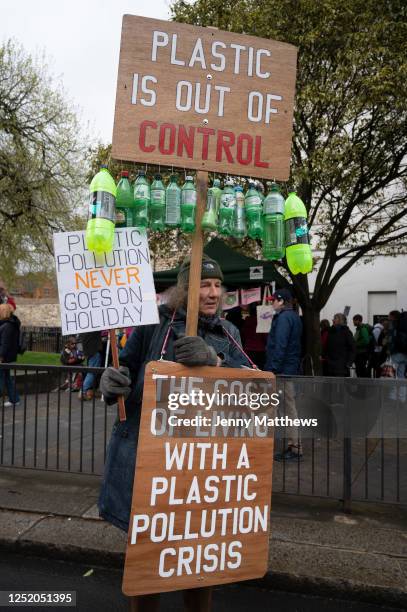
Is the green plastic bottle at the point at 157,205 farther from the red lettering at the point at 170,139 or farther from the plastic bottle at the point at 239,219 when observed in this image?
the plastic bottle at the point at 239,219

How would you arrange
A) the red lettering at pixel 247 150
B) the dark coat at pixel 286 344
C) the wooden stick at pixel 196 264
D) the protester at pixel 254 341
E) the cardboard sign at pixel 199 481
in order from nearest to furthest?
the cardboard sign at pixel 199 481 → the wooden stick at pixel 196 264 → the red lettering at pixel 247 150 → the dark coat at pixel 286 344 → the protester at pixel 254 341

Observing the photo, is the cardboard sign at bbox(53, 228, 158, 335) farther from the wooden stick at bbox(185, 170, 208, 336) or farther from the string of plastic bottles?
the wooden stick at bbox(185, 170, 208, 336)

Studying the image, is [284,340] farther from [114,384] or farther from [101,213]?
[101,213]

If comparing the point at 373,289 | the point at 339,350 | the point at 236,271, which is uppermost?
the point at 373,289

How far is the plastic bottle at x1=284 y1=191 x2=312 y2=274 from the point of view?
99.1 inches

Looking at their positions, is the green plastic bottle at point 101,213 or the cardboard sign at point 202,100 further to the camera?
the cardboard sign at point 202,100

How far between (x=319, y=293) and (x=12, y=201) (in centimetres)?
1155

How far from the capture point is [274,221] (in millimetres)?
2555

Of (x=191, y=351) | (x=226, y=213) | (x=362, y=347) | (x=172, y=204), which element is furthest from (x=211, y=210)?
(x=362, y=347)

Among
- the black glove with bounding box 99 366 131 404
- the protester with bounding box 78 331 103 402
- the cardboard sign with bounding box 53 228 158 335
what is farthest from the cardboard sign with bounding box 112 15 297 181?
the black glove with bounding box 99 366 131 404

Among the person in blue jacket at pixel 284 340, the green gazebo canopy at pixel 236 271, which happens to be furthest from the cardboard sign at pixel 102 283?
the green gazebo canopy at pixel 236 271

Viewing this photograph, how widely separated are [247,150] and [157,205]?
1.79 ft

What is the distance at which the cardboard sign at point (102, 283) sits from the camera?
2.51 metres

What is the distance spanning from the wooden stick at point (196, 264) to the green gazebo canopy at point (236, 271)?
5583mm
